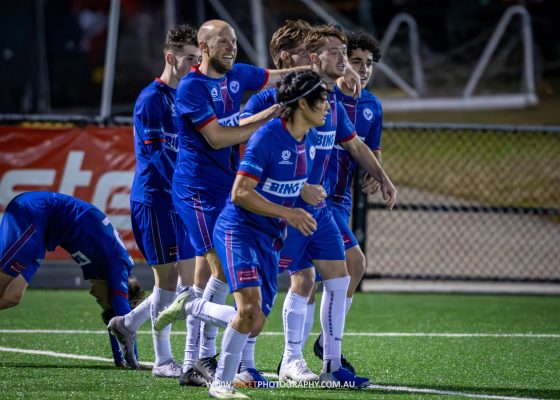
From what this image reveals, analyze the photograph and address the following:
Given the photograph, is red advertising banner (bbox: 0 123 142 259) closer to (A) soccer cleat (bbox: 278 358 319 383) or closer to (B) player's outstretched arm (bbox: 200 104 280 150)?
(A) soccer cleat (bbox: 278 358 319 383)

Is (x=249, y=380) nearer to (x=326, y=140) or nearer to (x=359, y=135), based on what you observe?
(x=326, y=140)

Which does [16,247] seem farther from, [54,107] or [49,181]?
[54,107]

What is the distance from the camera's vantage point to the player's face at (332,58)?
7.61 metres

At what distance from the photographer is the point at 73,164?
1293cm

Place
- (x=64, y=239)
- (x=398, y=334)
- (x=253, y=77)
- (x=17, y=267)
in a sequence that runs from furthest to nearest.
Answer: (x=398, y=334), (x=64, y=239), (x=17, y=267), (x=253, y=77)

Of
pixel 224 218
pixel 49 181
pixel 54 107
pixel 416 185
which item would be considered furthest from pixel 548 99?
pixel 224 218

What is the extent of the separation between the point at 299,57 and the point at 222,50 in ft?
2.49

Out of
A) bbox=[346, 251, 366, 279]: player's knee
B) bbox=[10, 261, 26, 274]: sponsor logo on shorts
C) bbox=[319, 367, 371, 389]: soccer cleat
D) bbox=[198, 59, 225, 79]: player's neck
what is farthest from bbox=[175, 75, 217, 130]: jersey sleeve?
bbox=[10, 261, 26, 274]: sponsor logo on shorts

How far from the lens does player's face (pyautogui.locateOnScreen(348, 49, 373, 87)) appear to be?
8398 mm

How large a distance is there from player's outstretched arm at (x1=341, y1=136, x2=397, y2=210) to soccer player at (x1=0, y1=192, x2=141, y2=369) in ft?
6.52

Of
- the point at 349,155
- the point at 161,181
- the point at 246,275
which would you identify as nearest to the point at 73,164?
the point at 161,181

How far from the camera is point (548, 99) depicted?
2612cm

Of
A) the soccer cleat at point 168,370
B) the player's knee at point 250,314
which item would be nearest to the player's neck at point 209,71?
the player's knee at point 250,314

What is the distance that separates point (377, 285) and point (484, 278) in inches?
55.1
